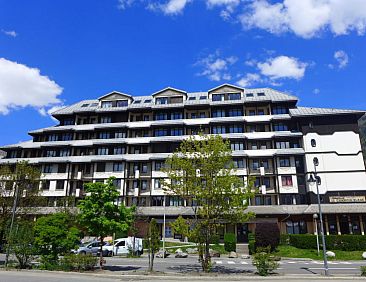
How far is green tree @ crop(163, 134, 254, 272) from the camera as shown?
68.7 ft

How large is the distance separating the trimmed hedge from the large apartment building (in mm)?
6894

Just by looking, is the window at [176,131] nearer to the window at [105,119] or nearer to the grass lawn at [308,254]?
the window at [105,119]

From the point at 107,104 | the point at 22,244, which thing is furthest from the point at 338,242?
the point at 107,104

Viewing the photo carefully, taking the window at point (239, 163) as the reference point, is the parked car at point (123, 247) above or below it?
below

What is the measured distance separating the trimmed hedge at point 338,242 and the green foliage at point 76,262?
25.1 metres

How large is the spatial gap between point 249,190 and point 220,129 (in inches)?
1299

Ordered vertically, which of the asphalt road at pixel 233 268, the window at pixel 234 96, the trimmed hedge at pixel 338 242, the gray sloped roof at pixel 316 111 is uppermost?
the window at pixel 234 96

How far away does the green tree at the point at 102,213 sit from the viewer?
22.6m

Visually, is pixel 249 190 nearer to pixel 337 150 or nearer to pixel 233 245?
pixel 233 245

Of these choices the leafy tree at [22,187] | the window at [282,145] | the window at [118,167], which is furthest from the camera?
the window at [118,167]

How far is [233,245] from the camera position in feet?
124

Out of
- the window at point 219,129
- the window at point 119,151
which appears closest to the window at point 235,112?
the window at point 219,129

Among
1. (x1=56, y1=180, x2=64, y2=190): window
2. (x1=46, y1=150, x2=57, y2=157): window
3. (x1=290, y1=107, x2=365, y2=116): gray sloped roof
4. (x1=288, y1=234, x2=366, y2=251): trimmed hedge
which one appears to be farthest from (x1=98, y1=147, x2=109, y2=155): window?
(x1=288, y1=234, x2=366, y2=251): trimmed hedge

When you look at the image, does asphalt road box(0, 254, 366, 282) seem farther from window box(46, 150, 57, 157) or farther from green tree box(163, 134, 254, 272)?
window box(46, 150, 57, 157)
